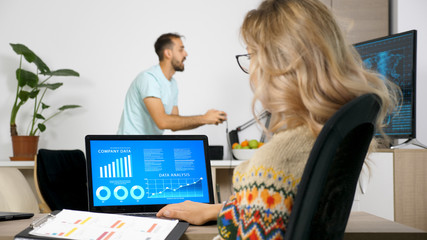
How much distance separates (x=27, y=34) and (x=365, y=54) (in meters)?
2.64

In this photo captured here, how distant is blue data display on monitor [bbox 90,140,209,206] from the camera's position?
1.19 metres

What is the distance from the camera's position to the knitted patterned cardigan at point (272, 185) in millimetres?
671

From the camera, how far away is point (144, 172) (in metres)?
1.21

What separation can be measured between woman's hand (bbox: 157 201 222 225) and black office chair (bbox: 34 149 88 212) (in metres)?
1.24

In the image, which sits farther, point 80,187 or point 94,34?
point 94,34

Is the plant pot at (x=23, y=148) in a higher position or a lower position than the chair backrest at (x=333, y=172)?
lower

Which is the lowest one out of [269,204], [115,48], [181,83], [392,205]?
[392,205]

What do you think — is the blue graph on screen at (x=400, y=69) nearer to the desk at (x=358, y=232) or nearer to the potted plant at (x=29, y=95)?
the desk at (x=358, y=232)

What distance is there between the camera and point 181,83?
3600 mm

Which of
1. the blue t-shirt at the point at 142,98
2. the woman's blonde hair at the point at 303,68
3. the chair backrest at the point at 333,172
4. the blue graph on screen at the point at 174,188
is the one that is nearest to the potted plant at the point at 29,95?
the blue t-shirt at the point at 142,98

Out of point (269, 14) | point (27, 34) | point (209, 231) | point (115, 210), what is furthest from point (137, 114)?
point (269, 14)

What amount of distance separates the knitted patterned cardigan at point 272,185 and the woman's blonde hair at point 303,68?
5cm

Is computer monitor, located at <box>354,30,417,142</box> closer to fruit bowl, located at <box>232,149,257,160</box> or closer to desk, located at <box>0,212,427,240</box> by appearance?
fruit bowl, located at <box>232,149,257,160</box>

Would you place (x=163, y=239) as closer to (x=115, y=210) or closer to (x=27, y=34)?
(x=115, y=210)
